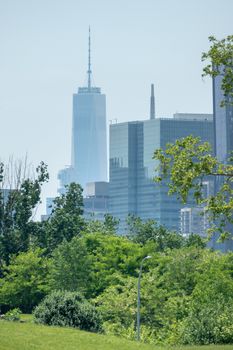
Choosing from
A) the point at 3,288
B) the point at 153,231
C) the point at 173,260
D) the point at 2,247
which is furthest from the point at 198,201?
the point at 153,231

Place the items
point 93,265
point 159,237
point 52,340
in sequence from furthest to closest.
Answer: point 159,237
point 93,265
point 52,340

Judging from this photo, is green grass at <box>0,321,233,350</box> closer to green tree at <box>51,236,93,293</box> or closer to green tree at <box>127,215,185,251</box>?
green tree at <box>51,236,93,293</box>

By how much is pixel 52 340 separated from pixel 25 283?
6281 cm

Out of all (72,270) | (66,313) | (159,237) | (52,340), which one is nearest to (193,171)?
(52,340)

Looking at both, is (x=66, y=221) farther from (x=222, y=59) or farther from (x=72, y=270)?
(x=222, y=59)

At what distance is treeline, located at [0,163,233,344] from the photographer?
92.2 metres

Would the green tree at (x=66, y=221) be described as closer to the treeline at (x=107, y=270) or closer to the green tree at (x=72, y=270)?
the treeline at (x=107, y=270)

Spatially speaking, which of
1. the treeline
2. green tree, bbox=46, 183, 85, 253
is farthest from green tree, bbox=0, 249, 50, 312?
green tree, bbox=46, 183, 85, 253

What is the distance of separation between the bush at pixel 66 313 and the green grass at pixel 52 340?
29.7ft

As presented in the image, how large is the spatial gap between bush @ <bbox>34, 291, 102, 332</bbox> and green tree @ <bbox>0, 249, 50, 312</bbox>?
45.8 meters

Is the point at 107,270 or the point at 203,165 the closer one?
the point at 203,165

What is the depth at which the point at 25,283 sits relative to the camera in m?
110

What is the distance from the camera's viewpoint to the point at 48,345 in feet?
152

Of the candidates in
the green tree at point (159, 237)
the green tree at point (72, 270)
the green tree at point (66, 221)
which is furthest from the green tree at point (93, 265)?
the green tree at point (159, 237)
